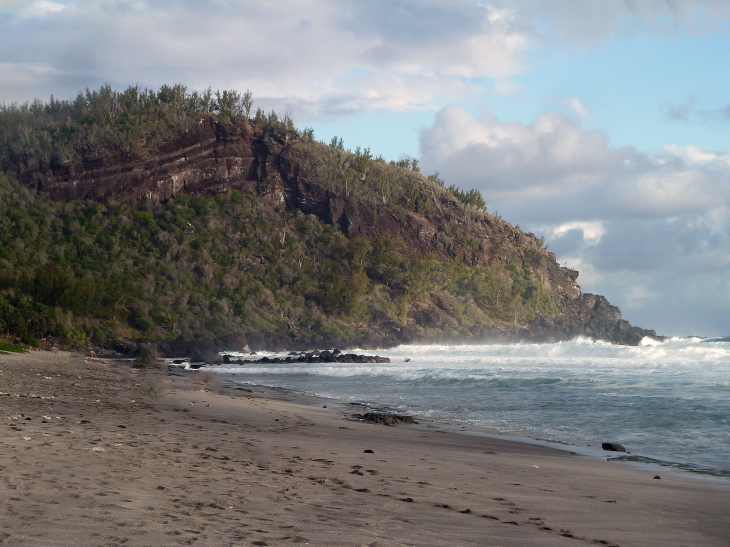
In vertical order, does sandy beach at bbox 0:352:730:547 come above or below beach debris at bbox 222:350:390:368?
above

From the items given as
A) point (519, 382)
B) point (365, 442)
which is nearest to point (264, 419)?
point (365, 442)

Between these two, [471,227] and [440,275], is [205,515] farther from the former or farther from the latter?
[471,227]

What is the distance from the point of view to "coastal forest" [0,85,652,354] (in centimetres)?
7062

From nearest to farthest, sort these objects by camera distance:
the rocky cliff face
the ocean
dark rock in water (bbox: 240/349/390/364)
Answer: the ocean
dark rock in water (bbox: 240/349/390/364)
the rocky cliff face

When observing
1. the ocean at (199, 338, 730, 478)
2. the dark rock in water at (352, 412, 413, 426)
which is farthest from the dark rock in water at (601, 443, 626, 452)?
the dark rock in water at (352, 412, 413, 426)

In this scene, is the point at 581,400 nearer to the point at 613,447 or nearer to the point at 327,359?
the point at 613,447

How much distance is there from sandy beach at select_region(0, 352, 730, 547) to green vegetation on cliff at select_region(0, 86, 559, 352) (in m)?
46.1

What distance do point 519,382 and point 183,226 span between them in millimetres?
62048

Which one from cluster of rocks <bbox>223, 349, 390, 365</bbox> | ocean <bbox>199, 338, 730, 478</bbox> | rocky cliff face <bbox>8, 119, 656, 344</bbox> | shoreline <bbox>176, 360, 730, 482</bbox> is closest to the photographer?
shoreline <bbox>176, 360, 730, 482</bbox>

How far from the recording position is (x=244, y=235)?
8506cm

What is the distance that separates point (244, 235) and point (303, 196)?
39.4 ft

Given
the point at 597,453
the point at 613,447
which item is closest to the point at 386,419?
the point at 597,453

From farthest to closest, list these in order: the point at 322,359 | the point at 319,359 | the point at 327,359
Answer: the point at 319,359 → the point at 322,359 → the point at 327,359

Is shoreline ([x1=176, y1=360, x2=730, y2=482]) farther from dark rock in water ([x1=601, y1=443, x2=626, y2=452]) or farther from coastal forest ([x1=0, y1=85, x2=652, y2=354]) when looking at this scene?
coastal forest ([x1=0, y1=85, x2=652, y2=354])
